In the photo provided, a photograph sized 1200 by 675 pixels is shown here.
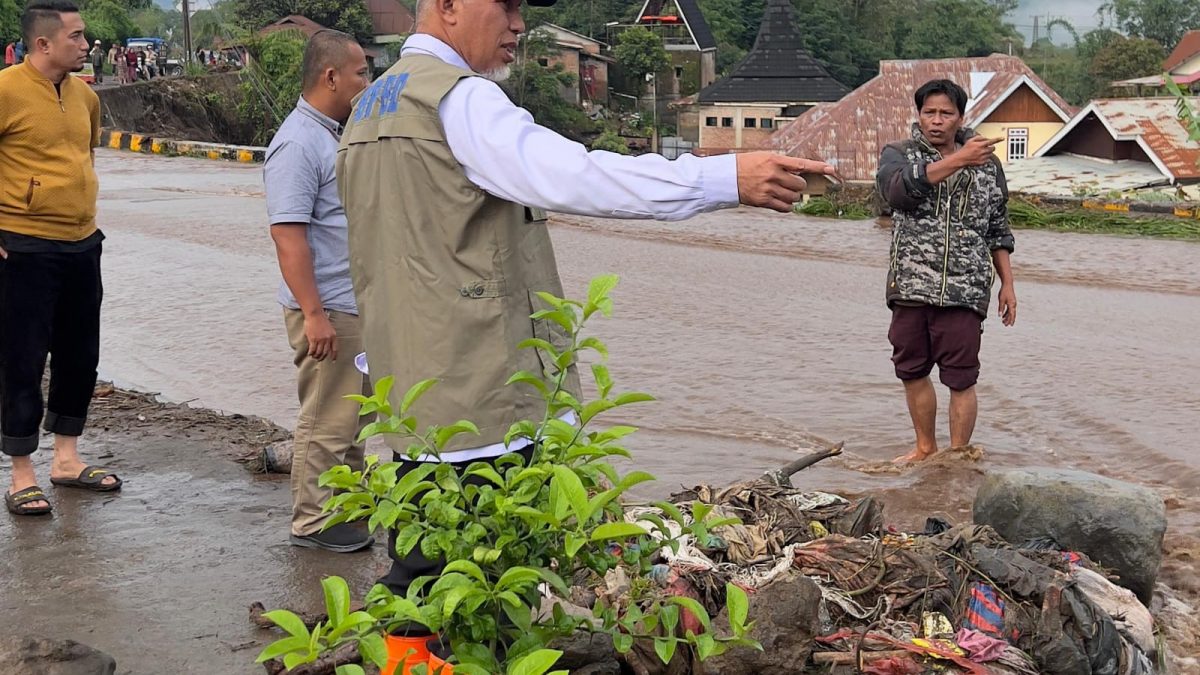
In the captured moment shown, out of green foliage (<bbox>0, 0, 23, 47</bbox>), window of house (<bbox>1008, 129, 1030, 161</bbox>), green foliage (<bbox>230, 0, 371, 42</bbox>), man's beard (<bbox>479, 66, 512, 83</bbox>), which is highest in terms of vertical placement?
green foliage (<bbox>230, 0, 371, 42</bbox>)

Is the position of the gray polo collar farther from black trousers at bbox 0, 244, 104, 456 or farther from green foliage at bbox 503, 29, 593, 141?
green foliage at bbox 503, 29, 593, 141

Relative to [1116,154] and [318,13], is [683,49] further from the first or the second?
[1116,154]

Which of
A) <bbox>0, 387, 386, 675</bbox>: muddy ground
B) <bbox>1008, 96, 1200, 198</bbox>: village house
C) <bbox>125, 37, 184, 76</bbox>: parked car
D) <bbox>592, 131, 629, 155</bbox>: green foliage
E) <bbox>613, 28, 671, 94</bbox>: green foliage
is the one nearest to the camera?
<bbox>0, 387, 386, 675</bbox>: muddy ground

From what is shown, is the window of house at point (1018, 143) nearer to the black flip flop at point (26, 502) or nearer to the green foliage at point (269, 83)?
the green foliage at point (269, 83)

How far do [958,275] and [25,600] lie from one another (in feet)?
13.4

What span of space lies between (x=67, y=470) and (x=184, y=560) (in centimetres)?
108

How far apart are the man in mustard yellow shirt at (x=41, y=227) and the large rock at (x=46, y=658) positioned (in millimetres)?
1769

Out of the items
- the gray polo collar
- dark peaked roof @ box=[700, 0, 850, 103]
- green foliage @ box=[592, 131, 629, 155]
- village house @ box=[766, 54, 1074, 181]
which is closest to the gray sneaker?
the gray polo collar

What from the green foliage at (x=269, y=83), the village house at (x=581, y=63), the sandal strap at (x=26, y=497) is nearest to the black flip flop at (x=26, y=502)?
the sandal strap at (x=26, y=497)

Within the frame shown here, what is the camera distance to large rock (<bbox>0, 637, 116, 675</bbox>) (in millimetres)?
3377

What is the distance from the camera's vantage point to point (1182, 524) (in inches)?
233

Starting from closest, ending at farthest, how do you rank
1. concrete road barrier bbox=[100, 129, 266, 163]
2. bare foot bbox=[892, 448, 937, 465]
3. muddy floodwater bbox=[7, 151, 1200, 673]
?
1. muddy floodwater bbox=[7, 151, 1200, 673]
2. bare foot bbox=[892, 448, 937, 465]
3. concrete road barrier bbox=[100, 129, 266, 163]

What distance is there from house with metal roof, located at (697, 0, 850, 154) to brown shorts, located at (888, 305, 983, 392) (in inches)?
1862

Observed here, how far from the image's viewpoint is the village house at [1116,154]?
24.9 meters
